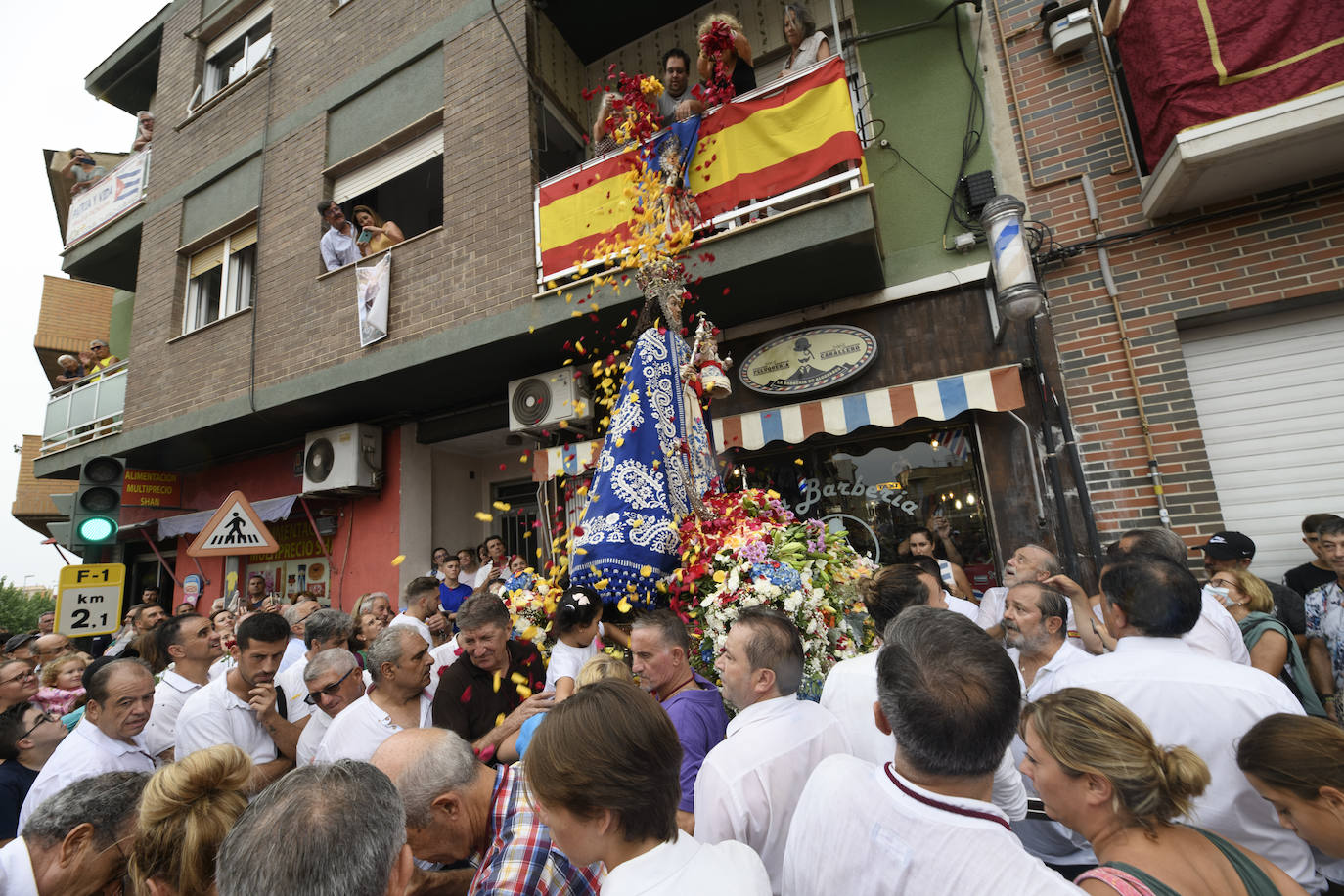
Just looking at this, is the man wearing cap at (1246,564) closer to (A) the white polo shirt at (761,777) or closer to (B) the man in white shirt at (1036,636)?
(B) the man in white shirt at (1036,636)

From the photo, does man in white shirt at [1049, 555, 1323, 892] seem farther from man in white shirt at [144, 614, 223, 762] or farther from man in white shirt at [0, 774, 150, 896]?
man in white shirt at [144, 614, 223, 762]

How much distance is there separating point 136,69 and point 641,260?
1503cm

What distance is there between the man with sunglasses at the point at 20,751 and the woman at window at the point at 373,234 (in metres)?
6.55

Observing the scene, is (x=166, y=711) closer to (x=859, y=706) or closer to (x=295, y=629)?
(x=295, y=629)

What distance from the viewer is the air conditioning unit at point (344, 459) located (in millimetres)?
8820

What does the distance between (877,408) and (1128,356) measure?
2.00m

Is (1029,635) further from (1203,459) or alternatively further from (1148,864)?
(1203,459)

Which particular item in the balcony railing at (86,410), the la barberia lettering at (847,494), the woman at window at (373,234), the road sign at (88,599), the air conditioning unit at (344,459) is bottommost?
the road sign at (88,599)

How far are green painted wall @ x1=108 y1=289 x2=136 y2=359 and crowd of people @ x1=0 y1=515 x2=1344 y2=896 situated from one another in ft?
47.2

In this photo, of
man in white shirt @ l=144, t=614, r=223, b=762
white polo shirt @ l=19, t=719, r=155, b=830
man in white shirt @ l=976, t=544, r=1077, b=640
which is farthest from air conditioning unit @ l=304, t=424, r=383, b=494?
man in white shirt @ l=976, t=544, r=1077, b=640

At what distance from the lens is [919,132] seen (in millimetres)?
6301

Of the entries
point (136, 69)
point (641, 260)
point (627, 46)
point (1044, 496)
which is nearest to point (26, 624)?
point (136, 69)

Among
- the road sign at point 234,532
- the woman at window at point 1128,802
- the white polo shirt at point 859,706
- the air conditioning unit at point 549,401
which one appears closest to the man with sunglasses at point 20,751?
the road sign at point 234,532

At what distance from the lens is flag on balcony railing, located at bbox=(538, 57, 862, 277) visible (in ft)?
18.4
